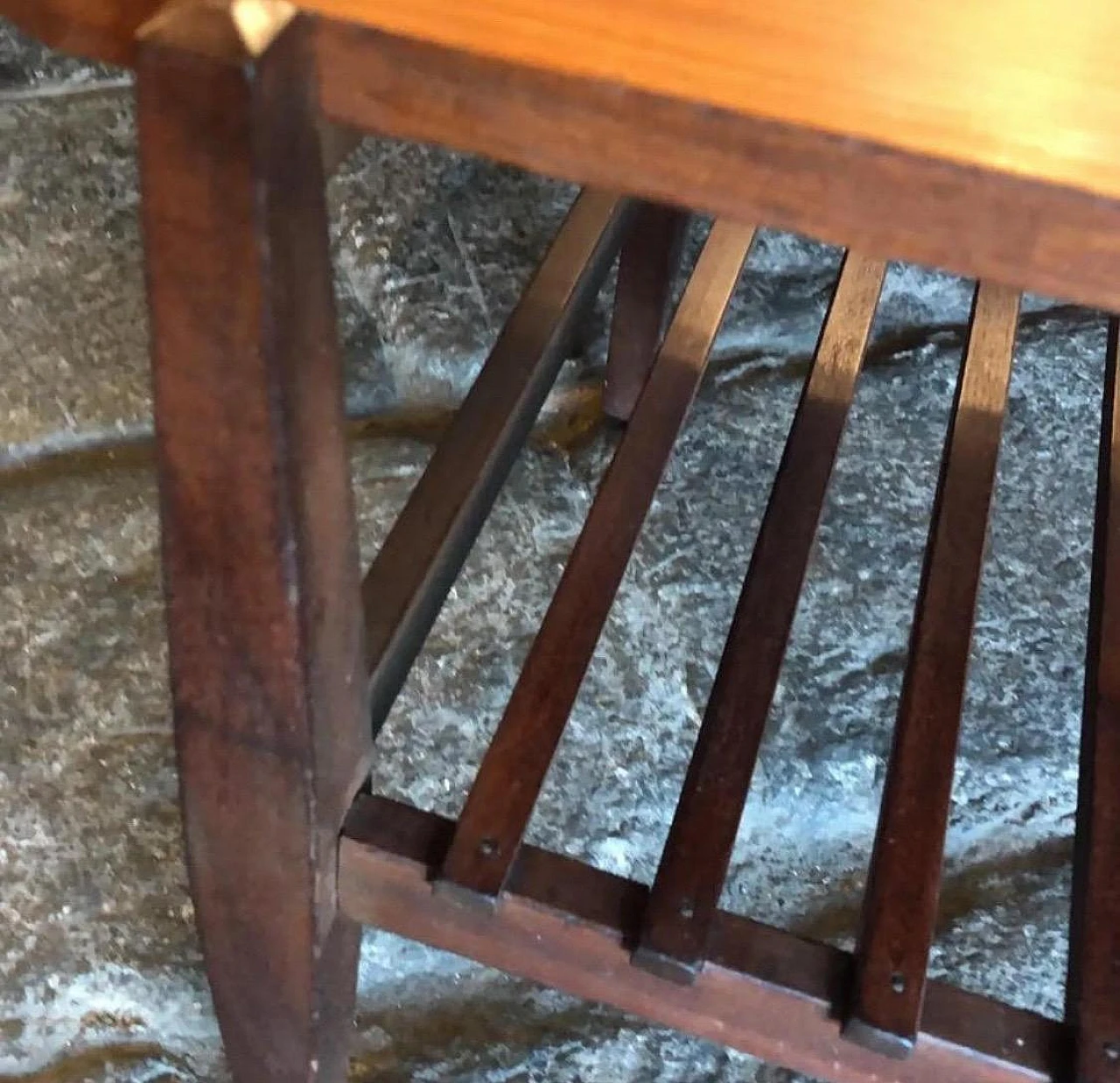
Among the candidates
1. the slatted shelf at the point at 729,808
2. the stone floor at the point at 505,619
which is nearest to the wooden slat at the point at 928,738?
the slatted shelf at the point at 729,808

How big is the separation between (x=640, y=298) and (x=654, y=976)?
64cm

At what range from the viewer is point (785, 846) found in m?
0.95

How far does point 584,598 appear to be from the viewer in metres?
0.68

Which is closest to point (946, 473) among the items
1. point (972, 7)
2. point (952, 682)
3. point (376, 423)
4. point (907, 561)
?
point (952, 682)

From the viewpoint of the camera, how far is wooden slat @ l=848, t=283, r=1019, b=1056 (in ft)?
1.75

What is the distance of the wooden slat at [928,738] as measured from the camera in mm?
532

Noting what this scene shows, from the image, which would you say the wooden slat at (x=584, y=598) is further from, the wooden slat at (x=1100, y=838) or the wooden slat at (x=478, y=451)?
Answer: the wooden slat at (x=1100, y=838)

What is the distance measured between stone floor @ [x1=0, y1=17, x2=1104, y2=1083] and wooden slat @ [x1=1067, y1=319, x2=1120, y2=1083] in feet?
0.95

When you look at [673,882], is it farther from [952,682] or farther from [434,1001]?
[434,1001]

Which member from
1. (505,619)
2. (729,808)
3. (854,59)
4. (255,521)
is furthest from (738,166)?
(505,619)

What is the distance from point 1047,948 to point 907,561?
0.31 metres

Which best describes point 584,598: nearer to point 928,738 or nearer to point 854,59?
point 928,738

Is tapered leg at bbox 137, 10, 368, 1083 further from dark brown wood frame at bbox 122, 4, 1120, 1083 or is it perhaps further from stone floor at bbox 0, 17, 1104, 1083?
stone floor at bbox 0, 17, 1104, 1083

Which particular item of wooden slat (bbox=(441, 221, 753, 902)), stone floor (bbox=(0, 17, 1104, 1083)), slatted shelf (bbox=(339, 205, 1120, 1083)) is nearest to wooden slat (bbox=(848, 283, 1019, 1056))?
slatted shelf (bbox=(339, 205, 1120, 1083))
